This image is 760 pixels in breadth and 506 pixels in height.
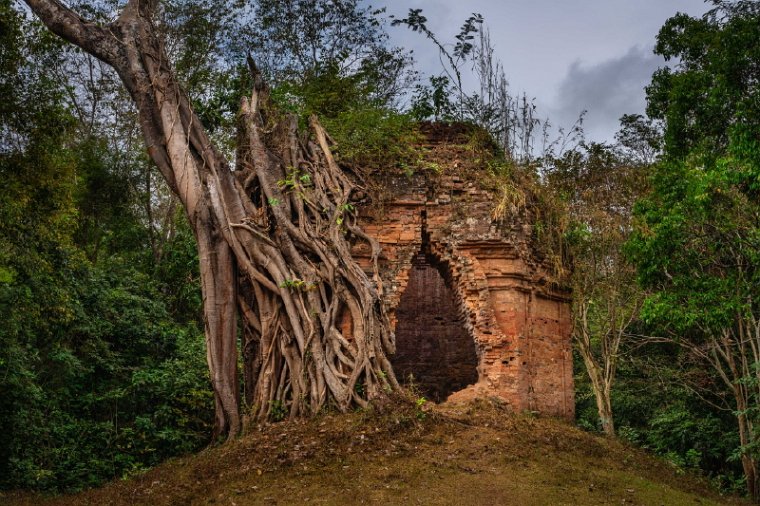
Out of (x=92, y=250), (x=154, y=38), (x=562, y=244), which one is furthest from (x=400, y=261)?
(x=92, y=250)

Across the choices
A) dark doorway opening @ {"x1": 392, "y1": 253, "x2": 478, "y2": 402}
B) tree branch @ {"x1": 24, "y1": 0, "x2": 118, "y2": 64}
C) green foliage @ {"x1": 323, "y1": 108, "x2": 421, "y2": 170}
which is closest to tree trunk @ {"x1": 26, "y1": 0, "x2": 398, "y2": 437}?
tree branch @ {"x1": 24, "y1": 0, "x2": 118, "y2": 64}

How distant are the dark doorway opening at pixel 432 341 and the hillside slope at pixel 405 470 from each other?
528cm

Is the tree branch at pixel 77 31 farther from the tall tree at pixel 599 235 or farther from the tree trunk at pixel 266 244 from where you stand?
the tall tree at pixel 599 235

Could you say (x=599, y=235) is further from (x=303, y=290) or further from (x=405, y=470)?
(x=405, y=470)

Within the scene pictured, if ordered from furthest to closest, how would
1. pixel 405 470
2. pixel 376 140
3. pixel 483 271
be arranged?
1. pixel 376 140
2. pixel 483 271
3. pixel 405 470

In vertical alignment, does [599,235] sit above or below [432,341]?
above

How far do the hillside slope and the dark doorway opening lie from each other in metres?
5.28

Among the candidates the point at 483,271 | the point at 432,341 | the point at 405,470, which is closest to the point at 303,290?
the point at 483,271

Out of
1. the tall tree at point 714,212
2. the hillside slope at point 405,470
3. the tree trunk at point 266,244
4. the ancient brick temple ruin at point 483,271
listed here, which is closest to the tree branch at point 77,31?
the tree trunk at point 266,244

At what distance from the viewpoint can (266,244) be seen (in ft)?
30.4

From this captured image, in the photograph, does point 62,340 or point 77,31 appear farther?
point 62,340

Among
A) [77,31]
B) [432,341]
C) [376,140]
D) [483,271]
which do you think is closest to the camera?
[77,31]

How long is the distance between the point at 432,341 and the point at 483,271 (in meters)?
4.55

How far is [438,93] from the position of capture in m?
12.3
